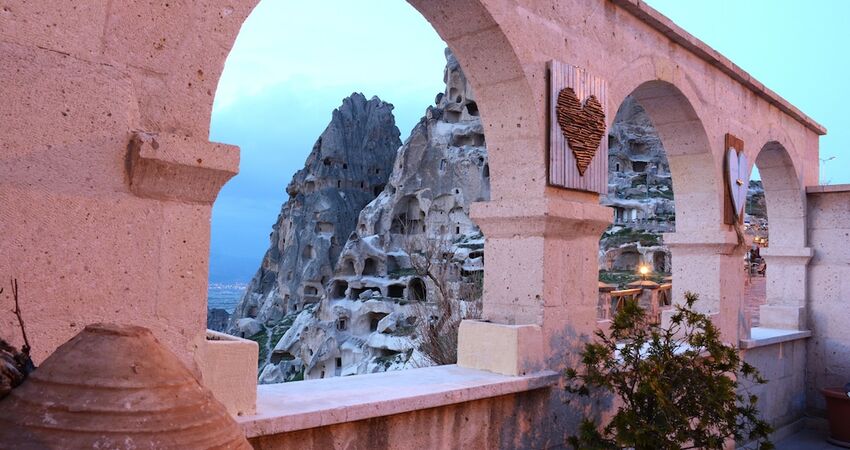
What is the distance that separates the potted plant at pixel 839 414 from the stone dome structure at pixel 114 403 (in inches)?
299

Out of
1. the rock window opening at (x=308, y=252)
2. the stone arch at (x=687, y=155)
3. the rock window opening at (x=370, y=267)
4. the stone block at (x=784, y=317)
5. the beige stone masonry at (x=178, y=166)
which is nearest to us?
the beige stone masonry at (x=178, y=166)

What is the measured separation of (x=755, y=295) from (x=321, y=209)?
2976 cm

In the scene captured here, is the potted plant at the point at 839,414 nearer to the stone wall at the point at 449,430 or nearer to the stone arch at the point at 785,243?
the stone arch at the point at 785,243

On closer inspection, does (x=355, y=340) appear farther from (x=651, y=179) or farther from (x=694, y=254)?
(x=694, y=254)

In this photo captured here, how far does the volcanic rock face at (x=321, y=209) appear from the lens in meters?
37.5

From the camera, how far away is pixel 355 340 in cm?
2459

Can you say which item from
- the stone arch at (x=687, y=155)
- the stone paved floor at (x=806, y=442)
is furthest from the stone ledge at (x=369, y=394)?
the stone paved floor at (x=806, y=442)

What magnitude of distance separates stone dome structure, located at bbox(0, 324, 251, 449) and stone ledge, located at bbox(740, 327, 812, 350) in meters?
6.35

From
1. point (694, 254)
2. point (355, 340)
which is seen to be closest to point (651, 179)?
point (355, 340)

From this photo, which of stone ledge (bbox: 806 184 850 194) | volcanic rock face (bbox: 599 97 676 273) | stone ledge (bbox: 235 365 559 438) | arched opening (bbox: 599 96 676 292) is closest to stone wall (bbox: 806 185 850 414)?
stone ledge (bbox: 806 184 850 194)

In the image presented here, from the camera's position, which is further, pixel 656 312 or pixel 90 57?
pixel 656 312

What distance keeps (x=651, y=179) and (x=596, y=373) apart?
26.1 m

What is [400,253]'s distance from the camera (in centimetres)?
2969

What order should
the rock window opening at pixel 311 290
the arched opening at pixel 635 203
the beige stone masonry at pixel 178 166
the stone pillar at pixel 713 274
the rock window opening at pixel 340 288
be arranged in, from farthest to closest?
the rock window opening at pixel 311 290, the rock window opening at pixel 340 288, the arched opening at pixel 635 203, the stone pillar at pixel 713 274, the beige stone masonry at pixel 178 166
